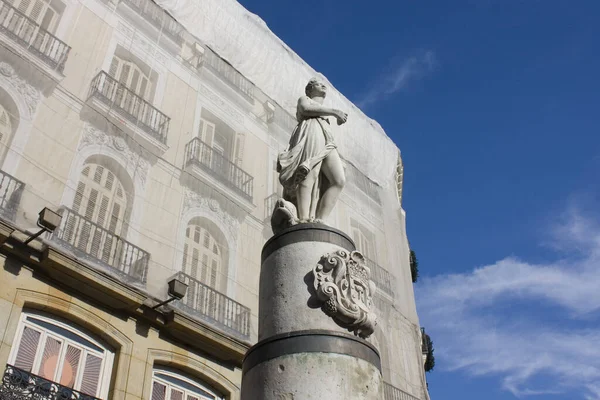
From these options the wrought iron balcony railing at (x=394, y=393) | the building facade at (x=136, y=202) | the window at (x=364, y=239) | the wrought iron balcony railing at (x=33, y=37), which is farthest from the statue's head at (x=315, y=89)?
the window at (x=364, y=239)

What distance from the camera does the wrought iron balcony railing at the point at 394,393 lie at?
13552 mm

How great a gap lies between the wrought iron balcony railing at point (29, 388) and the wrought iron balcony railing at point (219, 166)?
552 cm

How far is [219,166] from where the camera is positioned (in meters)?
13.9

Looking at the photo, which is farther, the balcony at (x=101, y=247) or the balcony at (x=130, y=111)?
the balcony at (x=130, y=111)

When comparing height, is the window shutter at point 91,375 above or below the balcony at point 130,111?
below

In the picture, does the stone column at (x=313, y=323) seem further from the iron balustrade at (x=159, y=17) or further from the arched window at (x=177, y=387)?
the iron balustrade at (x=159, y=17)

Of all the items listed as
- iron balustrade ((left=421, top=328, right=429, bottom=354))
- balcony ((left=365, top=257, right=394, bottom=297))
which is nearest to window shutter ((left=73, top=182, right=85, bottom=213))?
balcony ((left=365, top=257, right=394, bottom=297))

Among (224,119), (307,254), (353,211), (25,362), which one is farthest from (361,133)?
(307,254)

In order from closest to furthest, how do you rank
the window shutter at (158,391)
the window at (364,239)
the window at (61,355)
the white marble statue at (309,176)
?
the white marble statue at (309,176) < the window at (61,355) < the window shutter at (158,391) < the window at (364,239)

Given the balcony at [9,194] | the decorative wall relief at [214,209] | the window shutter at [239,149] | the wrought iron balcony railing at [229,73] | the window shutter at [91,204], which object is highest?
the wrought iron balcony railing at [229,73]

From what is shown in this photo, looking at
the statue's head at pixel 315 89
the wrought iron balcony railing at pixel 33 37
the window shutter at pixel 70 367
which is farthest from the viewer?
the wrought iron balcony railing at pixel 33 37

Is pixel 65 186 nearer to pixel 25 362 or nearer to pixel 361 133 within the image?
pixel 25 362

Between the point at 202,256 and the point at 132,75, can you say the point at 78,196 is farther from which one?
the point at 132,75

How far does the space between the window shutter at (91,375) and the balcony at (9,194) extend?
2.61 m
